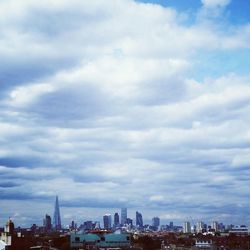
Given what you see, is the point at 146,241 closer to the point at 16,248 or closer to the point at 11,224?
the point at 11,224

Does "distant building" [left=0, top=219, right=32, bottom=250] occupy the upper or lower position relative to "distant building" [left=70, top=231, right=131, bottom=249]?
upper

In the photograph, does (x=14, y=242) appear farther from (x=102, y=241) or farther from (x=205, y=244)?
(x=205, y=244)

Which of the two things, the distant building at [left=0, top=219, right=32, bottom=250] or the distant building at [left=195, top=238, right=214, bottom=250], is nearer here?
the distant building at [left=0, top=219, right=32, bottom=250]

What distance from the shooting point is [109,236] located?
551ft

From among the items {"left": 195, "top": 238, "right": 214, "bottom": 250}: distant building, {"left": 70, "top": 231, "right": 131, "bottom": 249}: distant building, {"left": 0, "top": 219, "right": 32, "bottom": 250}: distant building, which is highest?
{"left": 0, "top": 219, "right": 32, "bottom": 250}: distant building

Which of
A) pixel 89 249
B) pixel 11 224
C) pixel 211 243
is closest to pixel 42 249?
pixel 11 224

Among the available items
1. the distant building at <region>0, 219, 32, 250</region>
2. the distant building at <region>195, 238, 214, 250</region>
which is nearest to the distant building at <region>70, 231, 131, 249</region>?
the distant building at <region>195, 238, 214, 250</region>

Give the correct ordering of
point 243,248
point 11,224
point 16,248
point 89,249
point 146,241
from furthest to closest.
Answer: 1. point 146,241
2. point 243,248
3. point 89,249
4. point 11,224
5. point 16,248

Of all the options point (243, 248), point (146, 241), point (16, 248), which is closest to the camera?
point (16, 248)

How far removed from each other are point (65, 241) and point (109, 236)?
1557 cm

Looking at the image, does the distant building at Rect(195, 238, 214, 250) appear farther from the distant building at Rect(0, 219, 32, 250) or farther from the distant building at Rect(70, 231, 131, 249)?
the distant building at Rect(0, 219, 32, 250)

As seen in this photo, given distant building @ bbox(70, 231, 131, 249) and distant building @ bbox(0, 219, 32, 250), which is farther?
distant building @ bbox(70, 231, 131, 249)

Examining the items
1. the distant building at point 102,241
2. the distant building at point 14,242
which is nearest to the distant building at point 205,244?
the distant building at point 102,241

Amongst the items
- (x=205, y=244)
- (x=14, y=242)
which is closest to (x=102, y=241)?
(x=205, y=244)
